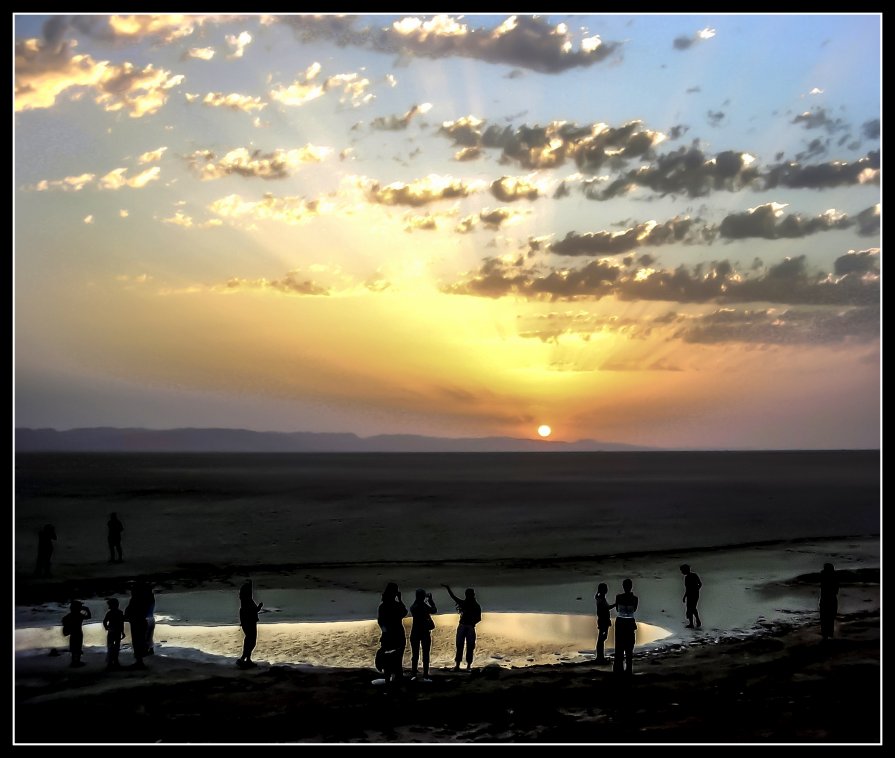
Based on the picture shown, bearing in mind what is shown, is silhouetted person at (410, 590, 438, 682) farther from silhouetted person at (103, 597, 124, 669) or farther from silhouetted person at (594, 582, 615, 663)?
silhouetted person at (103, 597, 124, 669)

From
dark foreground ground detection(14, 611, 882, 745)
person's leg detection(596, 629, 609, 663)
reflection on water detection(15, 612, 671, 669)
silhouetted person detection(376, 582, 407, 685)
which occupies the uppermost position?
silhouetted person detection(376, 582, 407, 685)

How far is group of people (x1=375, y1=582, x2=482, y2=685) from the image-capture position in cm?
1500

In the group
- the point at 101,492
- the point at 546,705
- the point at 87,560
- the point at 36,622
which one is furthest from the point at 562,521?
the point at 101,492

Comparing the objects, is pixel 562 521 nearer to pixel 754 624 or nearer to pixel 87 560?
pixel 87 560

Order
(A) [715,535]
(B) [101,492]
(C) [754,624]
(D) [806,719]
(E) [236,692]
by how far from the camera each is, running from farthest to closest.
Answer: (B) [101,492], (A) [715,535], (C) [754,624], (E) [236,692], (D) [806,719]

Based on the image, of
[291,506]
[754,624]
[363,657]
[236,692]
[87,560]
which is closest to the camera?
[236,692]

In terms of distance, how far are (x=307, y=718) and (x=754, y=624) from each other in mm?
14257

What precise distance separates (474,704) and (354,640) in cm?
714

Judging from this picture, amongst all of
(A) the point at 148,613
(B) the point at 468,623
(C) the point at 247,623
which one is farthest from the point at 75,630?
(B) the point at 468,623

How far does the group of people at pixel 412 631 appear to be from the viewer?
15.0 m

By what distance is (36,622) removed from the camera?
2273 centimetres

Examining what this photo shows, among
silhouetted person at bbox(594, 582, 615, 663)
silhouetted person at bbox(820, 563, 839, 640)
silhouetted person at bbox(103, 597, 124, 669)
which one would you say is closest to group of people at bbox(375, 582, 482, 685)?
silhouetted person at bbox(594, 582, 615, 663)

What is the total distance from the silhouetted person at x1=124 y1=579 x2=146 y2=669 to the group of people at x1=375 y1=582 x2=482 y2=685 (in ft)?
17.6
